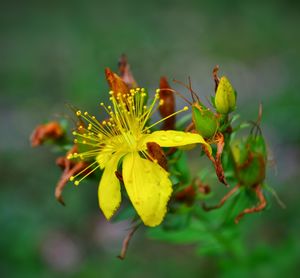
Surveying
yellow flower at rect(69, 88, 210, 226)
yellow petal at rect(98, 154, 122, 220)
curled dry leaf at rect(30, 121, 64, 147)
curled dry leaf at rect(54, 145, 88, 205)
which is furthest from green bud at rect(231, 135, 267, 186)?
curled dry leaf at rect(30, 121, 64, 147)

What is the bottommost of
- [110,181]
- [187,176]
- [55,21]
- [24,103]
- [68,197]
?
[68,197]

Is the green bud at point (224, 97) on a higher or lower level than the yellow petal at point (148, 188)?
higher

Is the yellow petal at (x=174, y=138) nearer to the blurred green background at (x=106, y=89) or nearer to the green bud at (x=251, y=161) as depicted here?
the green bud at (x=251, y=161)

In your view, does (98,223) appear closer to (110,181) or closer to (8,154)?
(8,154)

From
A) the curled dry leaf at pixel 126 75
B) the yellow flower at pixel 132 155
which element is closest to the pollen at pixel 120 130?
the yellow flower at pixel 132 155

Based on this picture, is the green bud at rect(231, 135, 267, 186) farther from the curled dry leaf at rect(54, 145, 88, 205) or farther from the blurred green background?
the curled dry leaf at rect(54, 145, 88, 205)

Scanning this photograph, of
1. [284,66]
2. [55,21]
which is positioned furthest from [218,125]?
[55,21]
